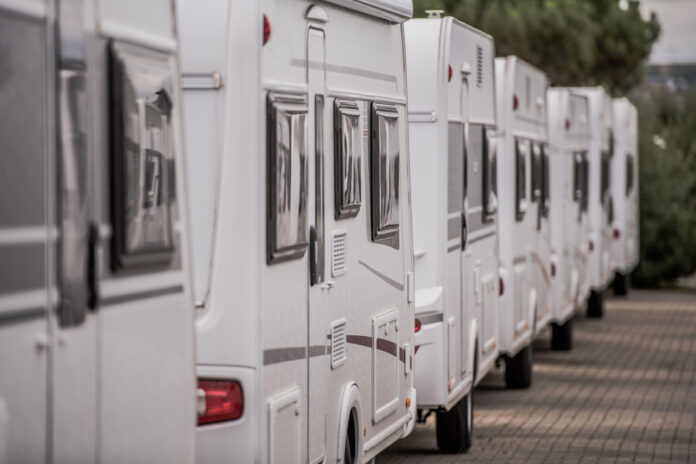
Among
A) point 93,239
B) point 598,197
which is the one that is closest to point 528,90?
point 598,197

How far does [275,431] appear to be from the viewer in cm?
538

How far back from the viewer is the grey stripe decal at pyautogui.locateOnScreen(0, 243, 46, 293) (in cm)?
347

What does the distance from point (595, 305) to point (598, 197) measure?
2.21m

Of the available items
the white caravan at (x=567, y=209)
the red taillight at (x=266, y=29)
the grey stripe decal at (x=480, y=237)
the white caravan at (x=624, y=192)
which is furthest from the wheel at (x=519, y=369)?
the white caravan at (x=624, y=192)

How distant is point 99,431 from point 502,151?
28.4 feet

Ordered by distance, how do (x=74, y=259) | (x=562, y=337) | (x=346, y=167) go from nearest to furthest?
(x=74, y=259)
(x=346, y=167)
(x=562, y=337)

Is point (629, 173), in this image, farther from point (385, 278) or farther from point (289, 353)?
point (289, 353)

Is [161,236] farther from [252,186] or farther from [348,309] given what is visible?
[348,309]

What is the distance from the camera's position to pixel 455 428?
9.84 meters

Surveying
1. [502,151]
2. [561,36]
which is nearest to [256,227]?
[502,151]

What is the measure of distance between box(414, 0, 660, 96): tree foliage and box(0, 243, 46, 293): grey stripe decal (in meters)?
27.6

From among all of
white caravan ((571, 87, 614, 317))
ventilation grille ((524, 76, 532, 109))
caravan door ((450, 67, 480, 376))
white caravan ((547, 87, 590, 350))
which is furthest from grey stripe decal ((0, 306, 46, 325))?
white caravan ((571, 87, 614, 317))

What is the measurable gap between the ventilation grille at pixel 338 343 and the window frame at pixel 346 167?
1.70ft

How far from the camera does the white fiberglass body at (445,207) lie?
28.8ft
